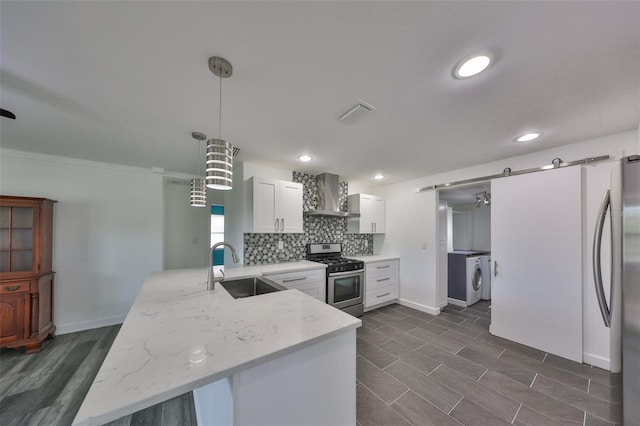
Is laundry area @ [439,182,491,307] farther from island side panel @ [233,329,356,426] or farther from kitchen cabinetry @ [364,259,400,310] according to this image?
island side panel @ [233,329,356,426]

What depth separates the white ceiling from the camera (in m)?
1.00

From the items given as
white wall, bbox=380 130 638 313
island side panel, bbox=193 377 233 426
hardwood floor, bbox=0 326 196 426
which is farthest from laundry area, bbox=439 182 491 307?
hardwood floor, bbox=0 326 196 426

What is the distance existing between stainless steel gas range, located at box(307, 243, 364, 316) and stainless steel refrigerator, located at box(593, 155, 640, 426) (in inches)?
98.0

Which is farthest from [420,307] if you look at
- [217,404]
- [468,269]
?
[217,404]

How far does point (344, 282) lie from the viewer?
333 cm

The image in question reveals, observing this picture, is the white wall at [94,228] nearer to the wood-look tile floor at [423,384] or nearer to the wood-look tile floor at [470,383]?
the wood-look tile floor at [423,384]

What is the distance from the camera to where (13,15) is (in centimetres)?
100

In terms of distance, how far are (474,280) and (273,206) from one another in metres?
4.09

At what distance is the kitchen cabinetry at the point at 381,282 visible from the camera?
145 inches

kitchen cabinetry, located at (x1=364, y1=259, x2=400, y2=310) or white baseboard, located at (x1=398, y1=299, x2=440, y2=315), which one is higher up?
kitchen cabinetry, located at (x1=364, y1=259, x2=400, y2=310)

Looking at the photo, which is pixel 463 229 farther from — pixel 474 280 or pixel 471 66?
pixel 471 66

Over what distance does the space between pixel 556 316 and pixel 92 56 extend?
467cm

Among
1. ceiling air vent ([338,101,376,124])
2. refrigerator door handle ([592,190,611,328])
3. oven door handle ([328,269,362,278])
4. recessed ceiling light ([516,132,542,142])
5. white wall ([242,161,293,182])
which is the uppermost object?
ceiling air vent ([338,101,376,124])

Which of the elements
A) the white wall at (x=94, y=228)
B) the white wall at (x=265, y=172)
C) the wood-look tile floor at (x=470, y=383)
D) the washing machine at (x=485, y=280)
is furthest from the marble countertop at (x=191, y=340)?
the washing machine at (x=485, y=280)
